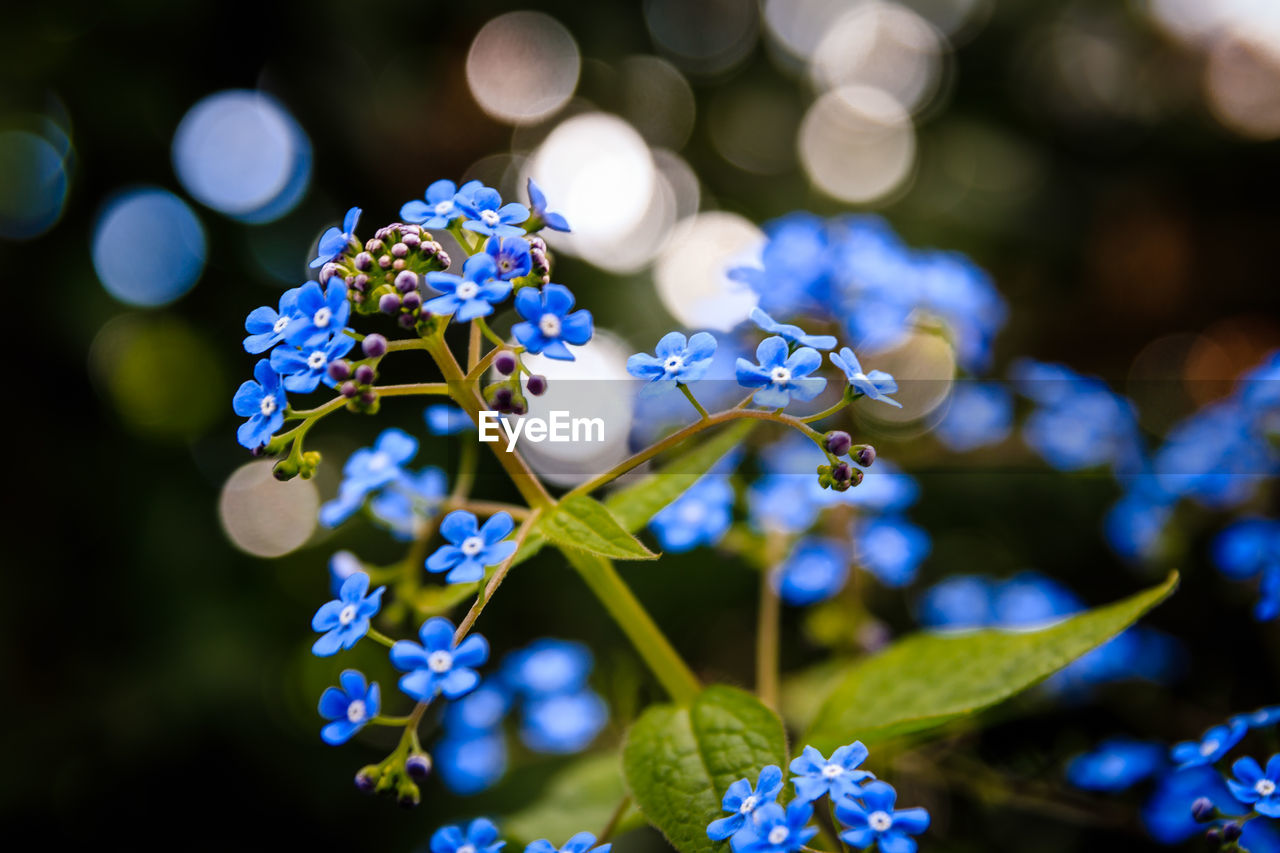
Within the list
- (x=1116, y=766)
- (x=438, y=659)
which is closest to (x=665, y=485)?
(x=438, y=659)

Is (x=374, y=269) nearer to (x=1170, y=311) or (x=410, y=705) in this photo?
(x=410, y=705)

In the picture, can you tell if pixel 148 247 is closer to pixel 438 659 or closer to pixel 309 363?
pixel 309 363

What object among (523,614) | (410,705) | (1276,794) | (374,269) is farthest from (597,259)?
(1276,794)

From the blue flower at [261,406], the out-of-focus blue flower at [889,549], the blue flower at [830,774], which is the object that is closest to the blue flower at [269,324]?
the blue flower at [261,406]

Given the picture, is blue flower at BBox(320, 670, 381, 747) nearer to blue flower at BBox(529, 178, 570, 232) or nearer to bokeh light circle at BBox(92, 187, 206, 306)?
blue flower at BBox(529, 178, 570, 232)

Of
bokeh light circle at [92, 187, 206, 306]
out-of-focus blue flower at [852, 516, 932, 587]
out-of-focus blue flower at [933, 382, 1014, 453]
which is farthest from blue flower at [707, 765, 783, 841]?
bokeh light circle at [92, 187, 206, 306]

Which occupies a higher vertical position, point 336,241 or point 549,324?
point 336,241
